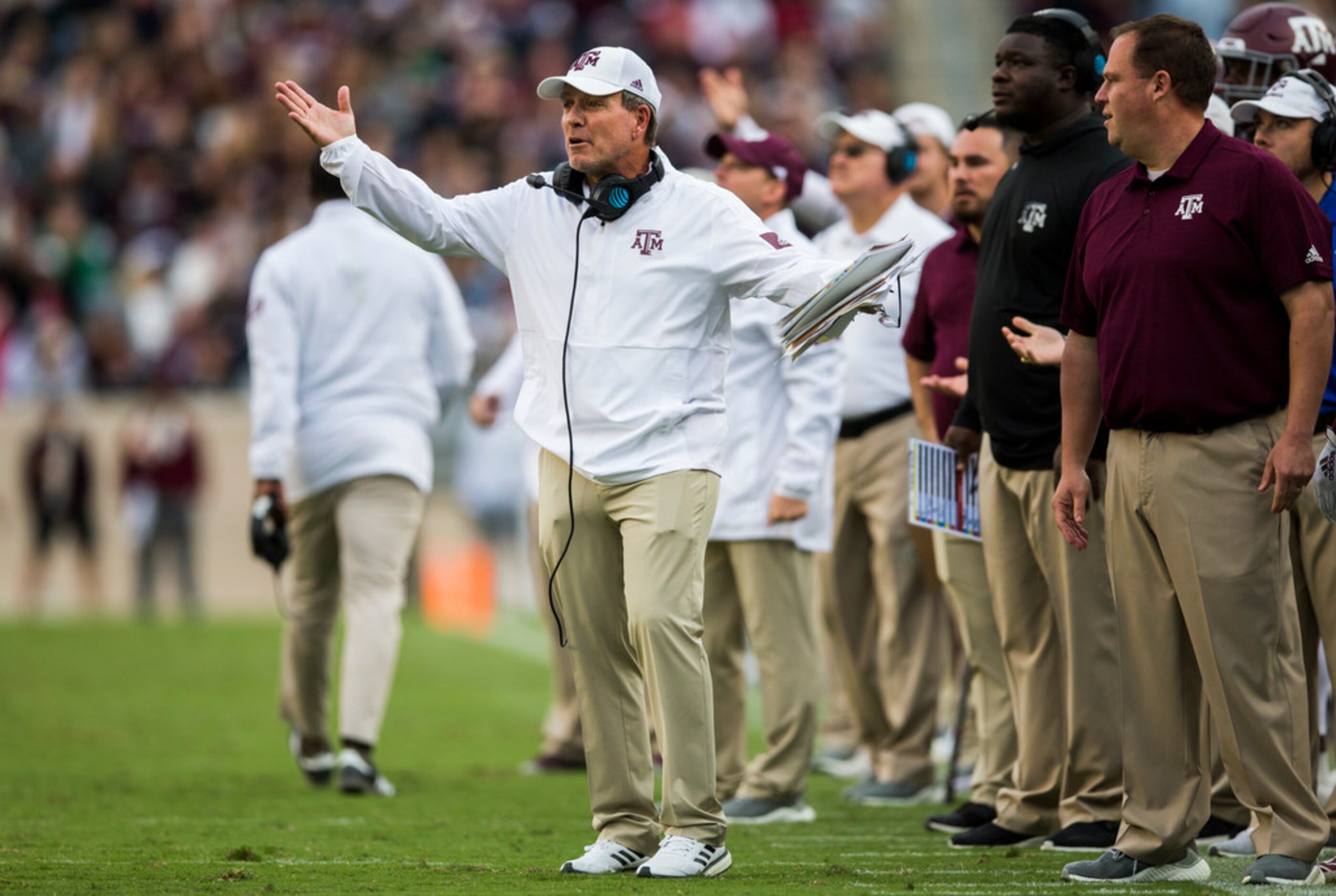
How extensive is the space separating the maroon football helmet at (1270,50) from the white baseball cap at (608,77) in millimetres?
2137

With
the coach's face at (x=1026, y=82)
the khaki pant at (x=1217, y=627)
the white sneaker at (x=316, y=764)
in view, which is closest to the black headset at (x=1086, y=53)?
the coach's face at (x=1026, y=82)

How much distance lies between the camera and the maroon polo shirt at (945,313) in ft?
22.0

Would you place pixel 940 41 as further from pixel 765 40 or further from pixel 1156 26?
pixel 1156 26

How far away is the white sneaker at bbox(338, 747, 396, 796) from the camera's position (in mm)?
7648

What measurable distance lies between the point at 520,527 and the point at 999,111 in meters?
15.6

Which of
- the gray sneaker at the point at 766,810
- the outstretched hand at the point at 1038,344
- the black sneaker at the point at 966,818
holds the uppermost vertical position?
the outstretched hand at the point at 1038,344

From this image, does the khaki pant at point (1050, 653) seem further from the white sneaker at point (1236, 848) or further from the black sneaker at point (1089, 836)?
the white sneaker at point (1236, 848)

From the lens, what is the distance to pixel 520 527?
70.0 ft

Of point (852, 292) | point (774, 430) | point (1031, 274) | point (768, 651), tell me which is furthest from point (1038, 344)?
point (768, 651)

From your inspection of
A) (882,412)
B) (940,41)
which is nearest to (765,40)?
(940,41)

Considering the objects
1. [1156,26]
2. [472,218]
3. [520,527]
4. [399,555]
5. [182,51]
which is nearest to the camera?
[1156,26]

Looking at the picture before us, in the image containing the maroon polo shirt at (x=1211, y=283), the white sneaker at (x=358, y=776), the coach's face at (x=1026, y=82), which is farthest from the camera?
the white sneaker at (x=358, y=776)

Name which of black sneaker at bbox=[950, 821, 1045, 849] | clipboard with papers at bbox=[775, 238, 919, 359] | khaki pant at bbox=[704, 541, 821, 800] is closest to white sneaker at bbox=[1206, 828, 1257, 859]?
black sneaker at bbox=[950, 821, 1045, 849]

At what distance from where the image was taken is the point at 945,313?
6.78m
